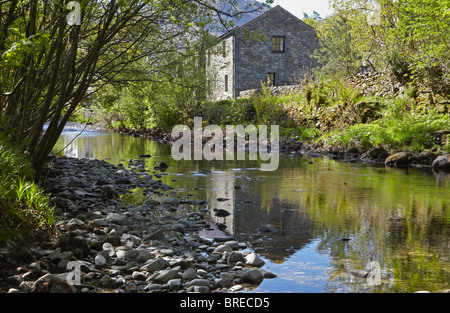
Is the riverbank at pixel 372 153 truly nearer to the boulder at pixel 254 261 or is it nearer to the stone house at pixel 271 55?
the boulder at pixel 254 261

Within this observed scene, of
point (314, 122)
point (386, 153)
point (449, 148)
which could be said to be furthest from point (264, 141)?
point (449, 148)

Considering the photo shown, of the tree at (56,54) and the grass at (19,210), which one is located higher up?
the tree at (56,54)

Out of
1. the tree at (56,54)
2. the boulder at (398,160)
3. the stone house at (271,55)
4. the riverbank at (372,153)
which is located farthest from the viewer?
the stone house at (271,55)

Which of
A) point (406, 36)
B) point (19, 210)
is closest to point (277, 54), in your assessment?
point (406, 36)

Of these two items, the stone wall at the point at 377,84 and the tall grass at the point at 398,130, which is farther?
the stone wall at the point at 377,84

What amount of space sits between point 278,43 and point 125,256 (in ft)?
104

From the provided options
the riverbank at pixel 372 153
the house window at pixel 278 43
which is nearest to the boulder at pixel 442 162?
the riverbank at pixel 372 153

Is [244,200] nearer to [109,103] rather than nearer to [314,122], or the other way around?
[109,103]

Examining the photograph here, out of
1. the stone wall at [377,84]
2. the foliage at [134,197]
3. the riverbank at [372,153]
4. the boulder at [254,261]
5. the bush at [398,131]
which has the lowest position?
the boulder at [254,261]

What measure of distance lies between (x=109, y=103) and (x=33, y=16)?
13.8ft

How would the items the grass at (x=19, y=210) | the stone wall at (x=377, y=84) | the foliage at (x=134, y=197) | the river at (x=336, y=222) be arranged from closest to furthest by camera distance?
the river at (x=336, y=222) → the grass at (x=19, y=210) → the foliage at (x=134, y=197) → the stone wall at (x=377, y=84)

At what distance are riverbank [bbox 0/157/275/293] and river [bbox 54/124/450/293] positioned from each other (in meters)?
0.36

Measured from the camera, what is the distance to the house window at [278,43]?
3406 centimetres

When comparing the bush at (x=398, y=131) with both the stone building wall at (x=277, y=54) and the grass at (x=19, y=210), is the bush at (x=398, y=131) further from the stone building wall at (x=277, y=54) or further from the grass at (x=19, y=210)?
the stone building wall at (x=277, y=54)
